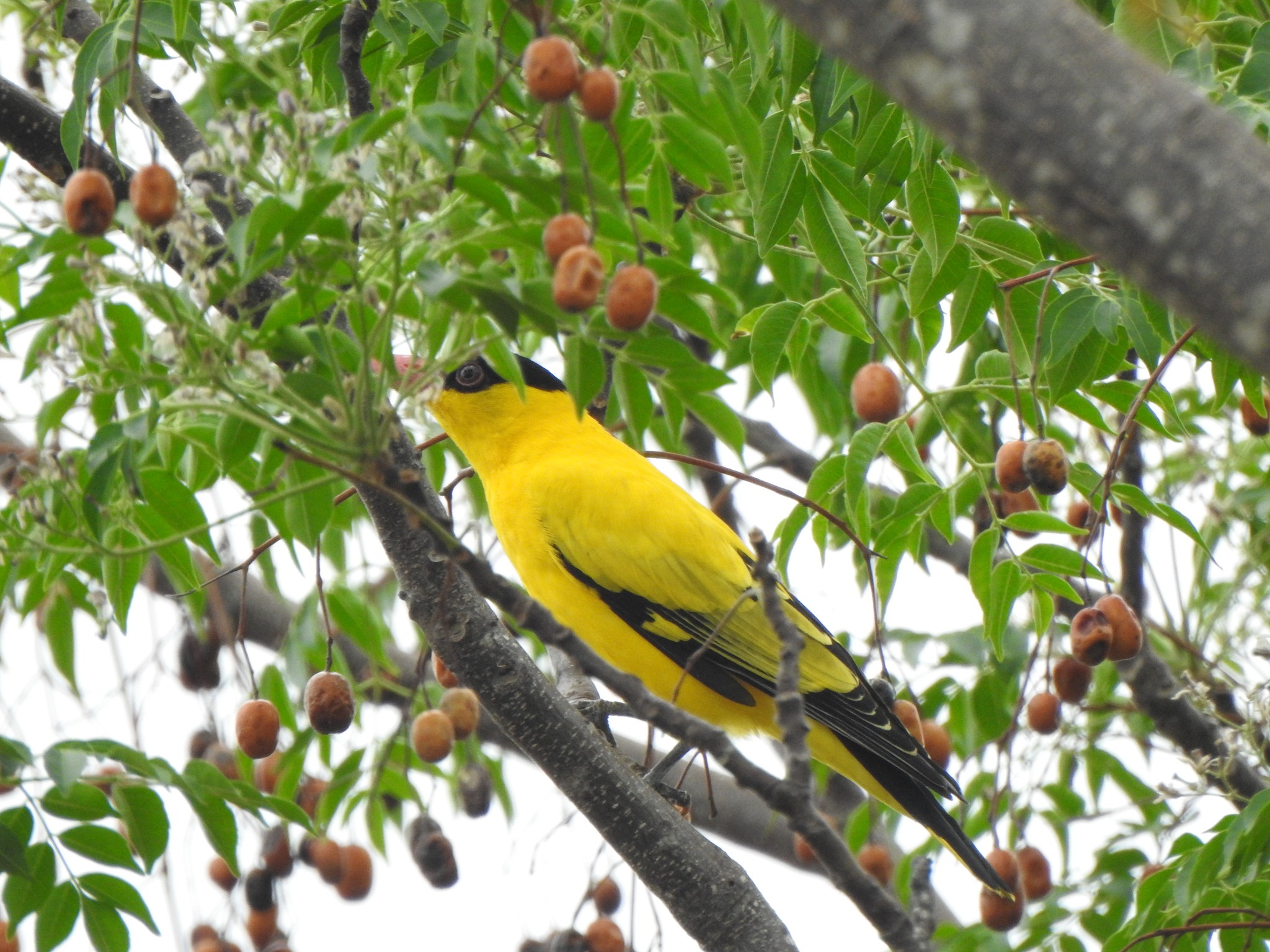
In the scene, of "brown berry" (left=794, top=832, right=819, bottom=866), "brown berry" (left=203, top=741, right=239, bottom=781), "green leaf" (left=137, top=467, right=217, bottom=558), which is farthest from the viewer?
"brown berry" (left=794, top=832, right=819, bottom=866)

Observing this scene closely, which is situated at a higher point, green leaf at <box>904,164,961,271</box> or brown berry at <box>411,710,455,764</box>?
green leaf at <box>904,164,961,271</box>

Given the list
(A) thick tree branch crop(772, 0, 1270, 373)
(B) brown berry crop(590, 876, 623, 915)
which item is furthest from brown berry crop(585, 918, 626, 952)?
(A) thick tree branch crop(772, 0, 1270, 373)

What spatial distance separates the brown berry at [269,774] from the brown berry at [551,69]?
3.05 m

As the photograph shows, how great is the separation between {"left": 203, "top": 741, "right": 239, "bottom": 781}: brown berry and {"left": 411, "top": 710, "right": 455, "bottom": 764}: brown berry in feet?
3.56

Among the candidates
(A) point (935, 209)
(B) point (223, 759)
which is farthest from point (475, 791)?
(A) point (935, 209)

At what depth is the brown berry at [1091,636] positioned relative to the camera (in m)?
2.87

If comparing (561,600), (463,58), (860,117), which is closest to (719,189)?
(860,117)

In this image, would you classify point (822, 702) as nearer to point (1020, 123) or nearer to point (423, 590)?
point (423, 590)

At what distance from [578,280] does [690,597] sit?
8.40ft

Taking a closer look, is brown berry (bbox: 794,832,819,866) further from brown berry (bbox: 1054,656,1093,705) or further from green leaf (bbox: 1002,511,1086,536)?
green leaf (bbox: 1002,511,1086,536)

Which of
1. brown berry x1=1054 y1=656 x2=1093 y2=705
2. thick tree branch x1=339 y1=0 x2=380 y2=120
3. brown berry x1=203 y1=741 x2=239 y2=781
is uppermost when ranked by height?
thick tree branch x1=339 y1=0 x2=380 y2=120

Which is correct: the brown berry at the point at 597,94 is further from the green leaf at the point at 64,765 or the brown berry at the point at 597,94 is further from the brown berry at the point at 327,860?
the brown berry at the point at 327,860

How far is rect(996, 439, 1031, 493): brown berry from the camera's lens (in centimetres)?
278

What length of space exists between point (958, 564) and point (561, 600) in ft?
5.79
